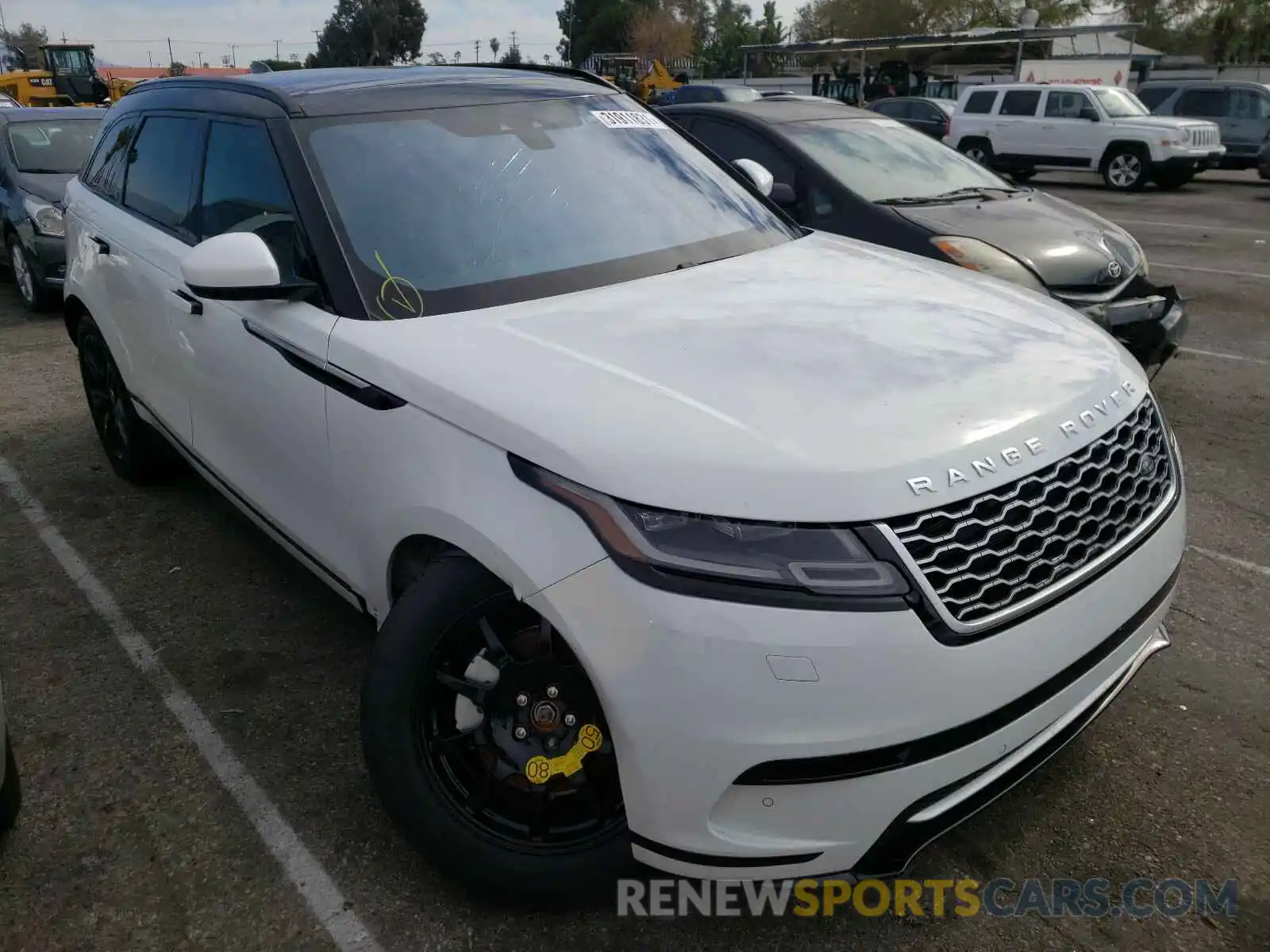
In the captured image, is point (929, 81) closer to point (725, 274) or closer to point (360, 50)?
point (725, 274)

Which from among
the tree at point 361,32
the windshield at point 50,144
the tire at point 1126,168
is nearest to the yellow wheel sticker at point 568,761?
the windshield at point 50,144

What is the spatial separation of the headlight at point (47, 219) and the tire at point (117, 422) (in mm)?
4076

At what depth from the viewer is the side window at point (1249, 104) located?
19.7m

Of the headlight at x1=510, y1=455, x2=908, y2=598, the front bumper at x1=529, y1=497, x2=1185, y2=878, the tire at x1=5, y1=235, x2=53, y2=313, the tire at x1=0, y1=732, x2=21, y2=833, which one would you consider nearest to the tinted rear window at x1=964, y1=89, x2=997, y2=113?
the tire at x1=5, y1=235, x2=53, y2=313

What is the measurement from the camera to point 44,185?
29.0ft

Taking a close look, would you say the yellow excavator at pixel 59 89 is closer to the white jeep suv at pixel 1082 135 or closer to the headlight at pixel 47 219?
Answer: the headlight at pixel 47 219

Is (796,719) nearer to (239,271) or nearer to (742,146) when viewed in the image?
(239,271)

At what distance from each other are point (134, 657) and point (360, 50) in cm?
8139

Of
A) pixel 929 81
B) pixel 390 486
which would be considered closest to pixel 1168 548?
pixel 390 486

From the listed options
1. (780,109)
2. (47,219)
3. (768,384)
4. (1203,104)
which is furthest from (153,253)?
(1203,104)

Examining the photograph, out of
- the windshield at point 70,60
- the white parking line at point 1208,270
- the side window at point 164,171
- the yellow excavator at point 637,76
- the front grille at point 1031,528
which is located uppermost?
the windshield at point 70,60

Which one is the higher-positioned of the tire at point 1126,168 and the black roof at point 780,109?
the black roof at point 780,109

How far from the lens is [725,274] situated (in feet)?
9.67

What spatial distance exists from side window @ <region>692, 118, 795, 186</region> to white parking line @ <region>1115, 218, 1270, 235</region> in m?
9.37
